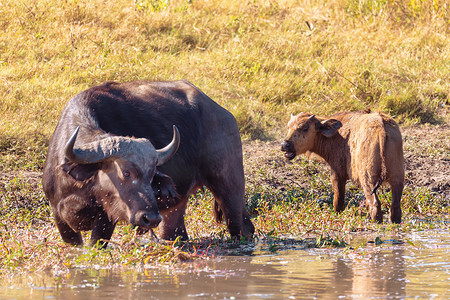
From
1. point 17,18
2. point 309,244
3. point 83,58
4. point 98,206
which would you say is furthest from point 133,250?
point 17,18

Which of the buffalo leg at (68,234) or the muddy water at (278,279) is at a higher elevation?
the buffalo leg at (68,234)

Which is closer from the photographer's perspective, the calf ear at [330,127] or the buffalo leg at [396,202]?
the buffalo leg at [396,202]

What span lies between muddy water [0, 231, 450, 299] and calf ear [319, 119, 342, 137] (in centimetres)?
235

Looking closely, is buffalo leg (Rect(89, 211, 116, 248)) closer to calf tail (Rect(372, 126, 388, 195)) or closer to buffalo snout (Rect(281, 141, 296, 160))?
calf tail (Rect(372, 126, 388, 195))

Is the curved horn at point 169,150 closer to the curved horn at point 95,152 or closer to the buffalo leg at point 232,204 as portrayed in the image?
the curved horn at point 95,152

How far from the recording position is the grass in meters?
8.04

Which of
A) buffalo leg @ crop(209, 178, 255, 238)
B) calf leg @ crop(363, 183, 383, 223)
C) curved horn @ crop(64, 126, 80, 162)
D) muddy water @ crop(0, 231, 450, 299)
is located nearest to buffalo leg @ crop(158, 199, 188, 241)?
buffalo leg @ crop(209, 178, 255, 238)

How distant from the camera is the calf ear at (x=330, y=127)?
29.3ft

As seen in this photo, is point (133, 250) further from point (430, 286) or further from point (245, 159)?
point (245, 159)

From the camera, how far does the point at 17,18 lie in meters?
12.2

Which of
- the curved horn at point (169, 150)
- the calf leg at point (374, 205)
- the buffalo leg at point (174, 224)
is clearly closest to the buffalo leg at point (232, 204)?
the buffalo leg at point (174, 224)

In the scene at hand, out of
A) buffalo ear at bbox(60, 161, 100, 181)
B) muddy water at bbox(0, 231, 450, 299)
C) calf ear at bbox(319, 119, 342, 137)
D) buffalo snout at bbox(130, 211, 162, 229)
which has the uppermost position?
calf ear at bbox(319, 119, 342, 137)

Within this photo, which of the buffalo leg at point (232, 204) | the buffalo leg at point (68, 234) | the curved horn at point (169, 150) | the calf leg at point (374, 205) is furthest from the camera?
the calf leg at point (374, 205)

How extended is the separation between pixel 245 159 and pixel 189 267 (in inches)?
154
